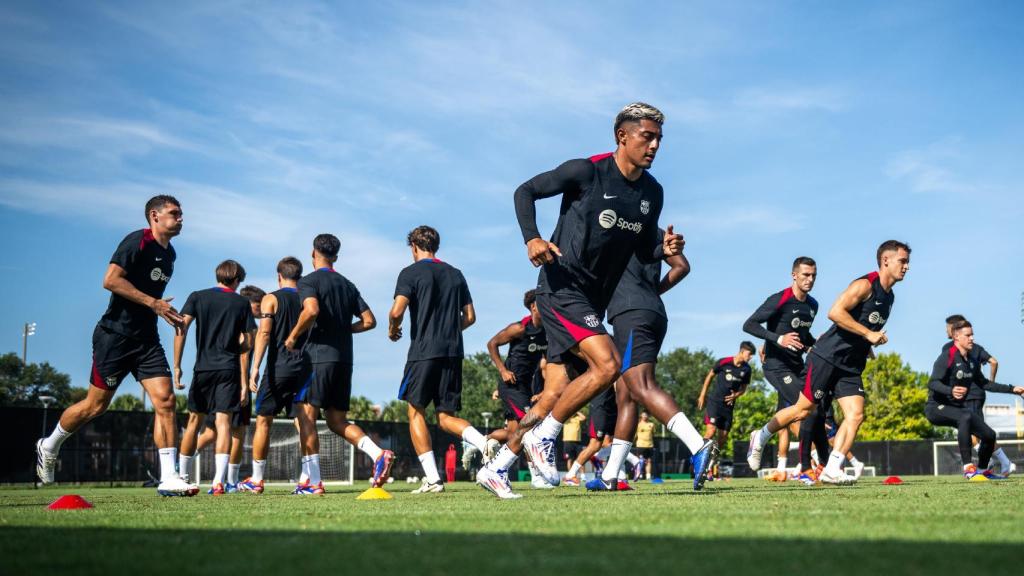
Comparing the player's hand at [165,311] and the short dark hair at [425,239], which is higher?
the short dark hair at [425,239]

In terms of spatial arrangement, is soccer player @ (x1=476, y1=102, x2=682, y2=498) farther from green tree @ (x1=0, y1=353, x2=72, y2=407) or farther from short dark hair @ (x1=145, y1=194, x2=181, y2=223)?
green tree @ (x1=0, y1=353, x2=72, y2=407)

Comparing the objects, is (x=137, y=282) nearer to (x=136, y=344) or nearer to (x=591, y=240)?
(x=136, y=344)

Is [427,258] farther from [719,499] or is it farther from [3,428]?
[3,428]

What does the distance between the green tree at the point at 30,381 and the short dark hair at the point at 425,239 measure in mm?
92907

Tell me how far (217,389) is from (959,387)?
10.3 meters

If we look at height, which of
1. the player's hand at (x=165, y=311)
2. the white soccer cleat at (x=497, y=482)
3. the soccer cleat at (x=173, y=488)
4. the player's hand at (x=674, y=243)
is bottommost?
the soccer cleat at (x=173, y=488)

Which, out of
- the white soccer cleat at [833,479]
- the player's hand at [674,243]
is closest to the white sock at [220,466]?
the player's hand at [674,243]

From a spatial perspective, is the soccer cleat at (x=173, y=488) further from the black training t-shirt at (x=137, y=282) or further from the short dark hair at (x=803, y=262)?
the short dark hair at (x=803, y=262)

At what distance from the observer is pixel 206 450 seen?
23.9m

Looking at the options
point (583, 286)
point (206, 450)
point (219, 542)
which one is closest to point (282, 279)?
point (583, 286)

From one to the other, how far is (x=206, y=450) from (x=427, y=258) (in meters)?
15.5

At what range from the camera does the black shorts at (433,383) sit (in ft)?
32.6

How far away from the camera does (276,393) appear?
34.8 feet

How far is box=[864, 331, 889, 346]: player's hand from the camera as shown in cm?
1012
